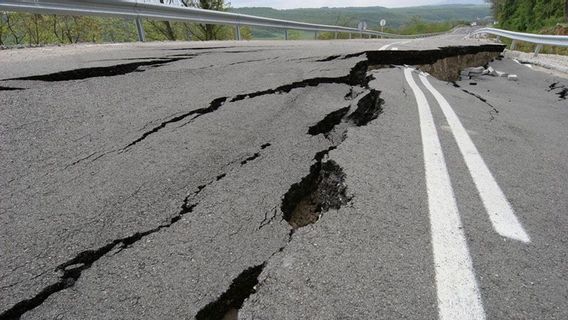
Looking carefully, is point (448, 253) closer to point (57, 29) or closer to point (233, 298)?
point (233, 298)

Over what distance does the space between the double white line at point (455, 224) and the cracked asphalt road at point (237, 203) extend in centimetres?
5

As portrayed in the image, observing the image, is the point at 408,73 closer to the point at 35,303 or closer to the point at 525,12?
the point at 35,303

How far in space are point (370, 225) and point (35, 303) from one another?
168cm

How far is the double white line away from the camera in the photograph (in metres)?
1.47

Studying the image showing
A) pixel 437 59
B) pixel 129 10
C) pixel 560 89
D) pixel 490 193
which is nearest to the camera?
pixel 490 193

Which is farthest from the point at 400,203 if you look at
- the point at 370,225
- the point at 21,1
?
the point at 21,1

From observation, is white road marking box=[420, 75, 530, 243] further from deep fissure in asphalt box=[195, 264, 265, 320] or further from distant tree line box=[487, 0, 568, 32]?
distant tree line box=[487, 0, 568, 32]

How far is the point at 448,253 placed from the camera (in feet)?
5.71

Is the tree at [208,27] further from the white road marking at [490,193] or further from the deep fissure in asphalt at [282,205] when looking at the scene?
the white road marking at [490,193]

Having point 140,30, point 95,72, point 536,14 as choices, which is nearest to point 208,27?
point 140,30

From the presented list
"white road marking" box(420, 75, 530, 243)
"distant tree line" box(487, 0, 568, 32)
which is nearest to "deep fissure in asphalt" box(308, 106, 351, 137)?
"white road marking" box(420, 75, 530, 243)

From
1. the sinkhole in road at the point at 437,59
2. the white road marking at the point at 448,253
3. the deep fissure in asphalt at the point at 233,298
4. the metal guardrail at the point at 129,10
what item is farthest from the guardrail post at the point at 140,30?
the deep fissure in asphalt at the point at 233,298

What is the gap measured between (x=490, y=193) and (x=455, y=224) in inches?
22.0

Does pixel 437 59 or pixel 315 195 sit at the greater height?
pixel 437 59
